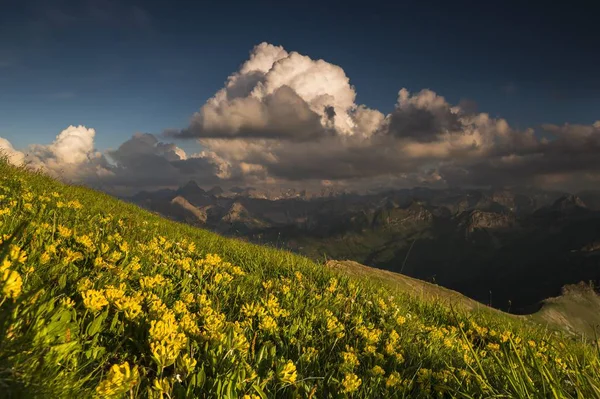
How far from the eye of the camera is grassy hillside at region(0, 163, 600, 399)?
94.3 inches

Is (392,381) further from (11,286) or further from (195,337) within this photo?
(11,286)

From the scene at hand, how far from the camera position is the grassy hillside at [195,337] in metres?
2.39

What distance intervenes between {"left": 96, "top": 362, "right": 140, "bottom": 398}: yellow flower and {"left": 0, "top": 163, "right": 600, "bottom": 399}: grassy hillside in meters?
0.01

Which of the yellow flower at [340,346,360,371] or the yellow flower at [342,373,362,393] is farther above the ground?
the yellow flower at [342,373,362,393]

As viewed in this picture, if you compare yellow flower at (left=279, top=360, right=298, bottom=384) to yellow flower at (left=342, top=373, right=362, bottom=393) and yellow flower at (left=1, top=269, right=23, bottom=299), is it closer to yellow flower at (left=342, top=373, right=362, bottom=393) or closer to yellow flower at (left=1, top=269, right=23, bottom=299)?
yellow flower at (left=342, top=373, right=362, bottom=393)

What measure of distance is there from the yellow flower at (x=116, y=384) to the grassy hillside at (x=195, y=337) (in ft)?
0.03

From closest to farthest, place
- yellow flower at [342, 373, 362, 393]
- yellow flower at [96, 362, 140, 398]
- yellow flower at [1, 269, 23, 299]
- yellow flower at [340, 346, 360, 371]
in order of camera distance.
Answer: yellow flower at [96, 362, 140, 398] → yellow flower at [1, 269, 23, 299] → yellow flower at [342, 373, 362, 393] → yellow flower at [340, 346, 360, 371]

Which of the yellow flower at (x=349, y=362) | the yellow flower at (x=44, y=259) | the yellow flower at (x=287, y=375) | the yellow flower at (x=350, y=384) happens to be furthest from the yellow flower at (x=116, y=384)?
the yellow flower at (x=44, y=259)

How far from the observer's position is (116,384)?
222 centimetres

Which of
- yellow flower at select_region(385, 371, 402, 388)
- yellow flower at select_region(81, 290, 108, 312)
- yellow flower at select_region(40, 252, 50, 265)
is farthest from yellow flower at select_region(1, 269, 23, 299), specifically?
yellow flower at select_region(385, 371, 402, 388)

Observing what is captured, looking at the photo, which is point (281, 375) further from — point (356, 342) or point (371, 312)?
point (371, 312)

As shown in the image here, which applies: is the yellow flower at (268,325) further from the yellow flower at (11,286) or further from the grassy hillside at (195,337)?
the yellow flower at (11,286)

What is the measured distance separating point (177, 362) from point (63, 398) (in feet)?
3.28

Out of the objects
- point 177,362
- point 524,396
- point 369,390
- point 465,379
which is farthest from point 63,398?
point 465,379
